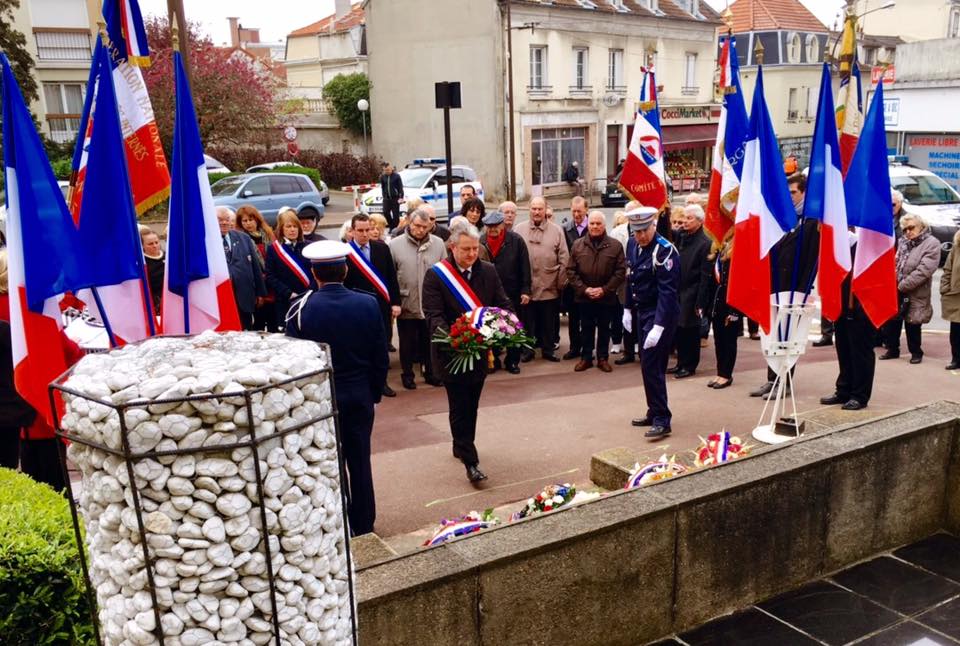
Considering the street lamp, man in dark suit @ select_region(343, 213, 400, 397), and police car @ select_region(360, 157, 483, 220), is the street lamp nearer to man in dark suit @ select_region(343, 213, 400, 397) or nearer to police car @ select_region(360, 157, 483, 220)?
police car @ select_region(360, 157, 483, 220)

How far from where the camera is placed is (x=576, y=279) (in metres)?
9.84

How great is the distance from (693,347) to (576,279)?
4.95 ft

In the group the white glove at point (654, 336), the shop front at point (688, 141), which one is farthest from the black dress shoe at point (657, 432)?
the shop front at point (688, 141)

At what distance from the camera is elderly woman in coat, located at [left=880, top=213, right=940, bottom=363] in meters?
9.75

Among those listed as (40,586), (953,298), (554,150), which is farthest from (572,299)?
(554,150)

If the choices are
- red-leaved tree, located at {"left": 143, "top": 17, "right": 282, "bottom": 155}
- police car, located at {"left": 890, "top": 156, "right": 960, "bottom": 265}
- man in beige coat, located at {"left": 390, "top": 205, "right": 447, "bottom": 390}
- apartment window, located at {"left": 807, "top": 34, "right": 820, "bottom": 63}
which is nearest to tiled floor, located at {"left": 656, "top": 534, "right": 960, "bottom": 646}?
man in beige coat, located at {"left": 390, "top": 205, "right": 447, "bottom": 390}

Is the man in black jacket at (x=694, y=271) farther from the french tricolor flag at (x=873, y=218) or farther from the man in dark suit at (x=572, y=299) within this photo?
the french tricolor flag at (x=873, y=218)

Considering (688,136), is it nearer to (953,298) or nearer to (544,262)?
(953,298)

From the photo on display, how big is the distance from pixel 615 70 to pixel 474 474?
1368 inches

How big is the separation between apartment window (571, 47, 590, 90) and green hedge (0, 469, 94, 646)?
35.7m

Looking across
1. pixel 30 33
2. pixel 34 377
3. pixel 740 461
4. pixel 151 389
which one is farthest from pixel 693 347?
pixel 30 33

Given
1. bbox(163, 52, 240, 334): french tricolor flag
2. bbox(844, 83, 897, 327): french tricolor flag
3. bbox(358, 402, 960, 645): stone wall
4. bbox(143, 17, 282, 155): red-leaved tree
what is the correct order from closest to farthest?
bbox(358, 402, 960, 645): stone wall → bbox(163, 52, 240, 334): french tricolor flag → bbox(844, 83, 897, 327): french tricolor flag → bbox(143, 17, 282, 155): red-leaved tree

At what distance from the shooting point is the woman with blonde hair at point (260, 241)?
951 centimetres

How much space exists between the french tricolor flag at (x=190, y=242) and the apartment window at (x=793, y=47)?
47015 mm
